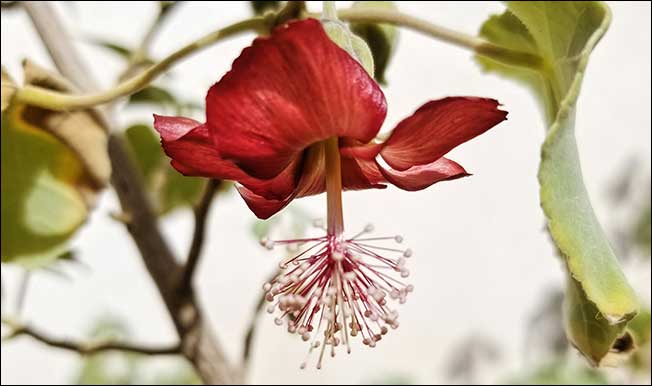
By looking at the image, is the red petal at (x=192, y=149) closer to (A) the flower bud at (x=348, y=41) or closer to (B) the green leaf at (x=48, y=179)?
(A) the flower bud at (x=348, y=41)

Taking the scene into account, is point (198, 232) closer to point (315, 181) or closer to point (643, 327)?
point (315, 181)

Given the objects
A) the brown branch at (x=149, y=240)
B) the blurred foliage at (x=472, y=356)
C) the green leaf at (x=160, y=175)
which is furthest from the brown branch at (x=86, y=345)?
the blurred foliage at (x=472, y=356)

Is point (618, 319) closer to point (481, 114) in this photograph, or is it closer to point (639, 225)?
point (481, 114)

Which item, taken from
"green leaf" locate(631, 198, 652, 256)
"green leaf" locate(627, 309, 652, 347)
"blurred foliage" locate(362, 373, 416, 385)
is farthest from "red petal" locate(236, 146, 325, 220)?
"green leaf" locate(631, 198, 652, 256)

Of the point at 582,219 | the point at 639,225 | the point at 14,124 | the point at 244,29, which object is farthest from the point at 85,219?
the point at 639,225

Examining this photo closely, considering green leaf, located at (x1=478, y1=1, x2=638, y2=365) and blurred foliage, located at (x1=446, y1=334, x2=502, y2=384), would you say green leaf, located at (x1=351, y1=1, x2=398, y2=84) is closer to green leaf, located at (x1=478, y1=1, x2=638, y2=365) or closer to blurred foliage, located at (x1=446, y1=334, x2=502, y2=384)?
green leaf, located at (x1=478, y1=1, x2=638, y2=365)

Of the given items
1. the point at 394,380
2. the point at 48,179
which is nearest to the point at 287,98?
the point at 48,179
